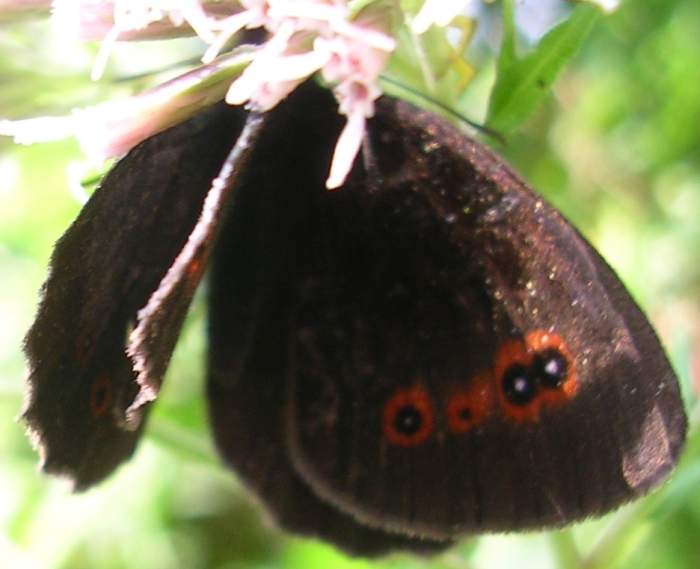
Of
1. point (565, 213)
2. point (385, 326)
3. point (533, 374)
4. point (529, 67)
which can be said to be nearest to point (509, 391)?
point (533, 374)

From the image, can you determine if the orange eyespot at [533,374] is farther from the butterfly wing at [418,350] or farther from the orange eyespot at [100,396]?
the orange eyespot at [100,396]

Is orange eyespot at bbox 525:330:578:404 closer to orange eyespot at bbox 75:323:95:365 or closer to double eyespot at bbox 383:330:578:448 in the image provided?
double eyespot at bbox 383:330:578:448

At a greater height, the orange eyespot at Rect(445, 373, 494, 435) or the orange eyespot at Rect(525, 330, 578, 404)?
the orange eyespot at Rect(525, 330, 578, 404)

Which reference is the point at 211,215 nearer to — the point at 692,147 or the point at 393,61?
the point at 393,61

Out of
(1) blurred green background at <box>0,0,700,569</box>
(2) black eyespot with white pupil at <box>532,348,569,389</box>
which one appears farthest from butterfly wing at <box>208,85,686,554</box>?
(1) blurred green background at <box>0,0,700,569</box>

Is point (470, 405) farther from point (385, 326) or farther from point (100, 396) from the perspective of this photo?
point (100, 396)
